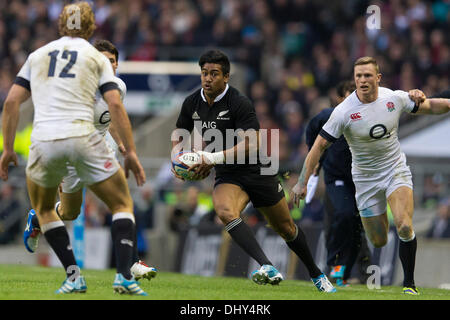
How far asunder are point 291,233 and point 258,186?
2.10 ft

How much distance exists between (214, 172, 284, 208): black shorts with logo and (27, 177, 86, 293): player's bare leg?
92.1 inches

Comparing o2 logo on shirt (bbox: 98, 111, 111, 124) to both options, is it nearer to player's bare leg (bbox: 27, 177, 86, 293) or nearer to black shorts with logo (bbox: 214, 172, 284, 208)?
black shorts with logo (bbox: 214, 172, 284, 208)

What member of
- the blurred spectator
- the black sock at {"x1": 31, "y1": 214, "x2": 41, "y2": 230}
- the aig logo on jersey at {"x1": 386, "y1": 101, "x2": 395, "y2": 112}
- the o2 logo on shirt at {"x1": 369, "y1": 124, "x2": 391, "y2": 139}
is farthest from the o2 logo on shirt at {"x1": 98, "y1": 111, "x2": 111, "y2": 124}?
the blurred spectator

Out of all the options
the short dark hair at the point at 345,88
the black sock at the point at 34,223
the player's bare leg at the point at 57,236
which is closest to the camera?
the player's bare leg at the point at 57,236

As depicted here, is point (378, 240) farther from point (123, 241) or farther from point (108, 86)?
point (108, 86)

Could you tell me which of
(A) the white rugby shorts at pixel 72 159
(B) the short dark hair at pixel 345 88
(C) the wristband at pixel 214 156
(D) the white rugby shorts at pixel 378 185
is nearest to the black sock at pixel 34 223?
(C) the wristband at pixel 214 156

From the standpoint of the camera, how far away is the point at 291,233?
32.4 ft

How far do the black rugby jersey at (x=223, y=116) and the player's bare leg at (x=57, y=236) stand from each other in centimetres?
236

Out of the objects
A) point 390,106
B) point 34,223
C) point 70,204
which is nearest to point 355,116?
point 390,106

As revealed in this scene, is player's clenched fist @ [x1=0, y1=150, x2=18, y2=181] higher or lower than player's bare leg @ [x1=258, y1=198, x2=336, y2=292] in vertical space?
higher

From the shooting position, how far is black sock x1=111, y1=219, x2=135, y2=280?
7.74 m

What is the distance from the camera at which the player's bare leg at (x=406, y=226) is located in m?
9.73

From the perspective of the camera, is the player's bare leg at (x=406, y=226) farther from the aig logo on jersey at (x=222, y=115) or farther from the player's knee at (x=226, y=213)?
the aig logo on jersey at (x=222, y=115)

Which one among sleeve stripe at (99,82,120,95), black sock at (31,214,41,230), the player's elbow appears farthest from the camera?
black sock at (31,214,41,230)
